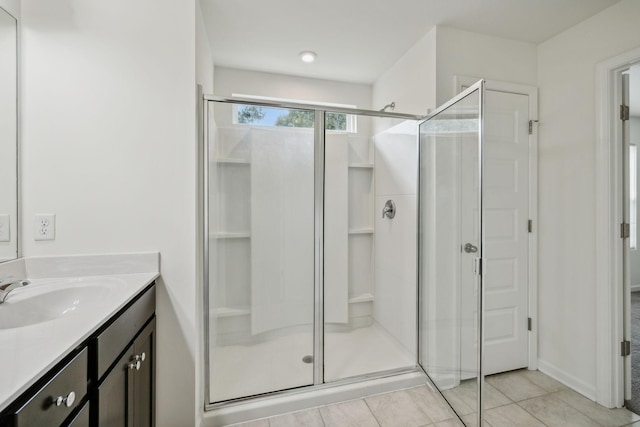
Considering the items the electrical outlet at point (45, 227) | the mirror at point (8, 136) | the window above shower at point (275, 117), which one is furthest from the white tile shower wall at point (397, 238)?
the mirror at point (8, 136)

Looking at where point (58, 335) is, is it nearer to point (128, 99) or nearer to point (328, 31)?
point (128, 99)

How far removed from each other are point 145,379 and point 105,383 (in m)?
0.45

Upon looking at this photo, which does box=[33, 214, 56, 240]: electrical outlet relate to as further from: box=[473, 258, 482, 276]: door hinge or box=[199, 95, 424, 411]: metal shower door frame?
box=[473, 258, 482, 276]: door hinge

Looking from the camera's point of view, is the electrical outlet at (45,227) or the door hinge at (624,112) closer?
the electrical outlet at (45,227)

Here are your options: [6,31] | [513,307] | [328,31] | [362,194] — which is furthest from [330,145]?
[513,307]

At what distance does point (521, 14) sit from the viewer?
1.92 meters

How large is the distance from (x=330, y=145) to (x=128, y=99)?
3.90 feet

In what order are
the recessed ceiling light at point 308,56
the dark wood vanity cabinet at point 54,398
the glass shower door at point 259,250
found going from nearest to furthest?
1. the dark wood vanity cabinet at point 54,398
2. the glass shower door at point 259,250
3. the recessed ceiling light at point 308,56

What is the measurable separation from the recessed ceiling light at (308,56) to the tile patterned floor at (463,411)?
2662mm

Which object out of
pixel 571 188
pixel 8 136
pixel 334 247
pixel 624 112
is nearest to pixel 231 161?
pixel 334 247

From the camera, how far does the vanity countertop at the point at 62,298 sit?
0.64m

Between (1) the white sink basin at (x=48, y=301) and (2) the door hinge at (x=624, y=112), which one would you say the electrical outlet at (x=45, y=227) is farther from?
(2) the door hinge at (x=624, y=112)

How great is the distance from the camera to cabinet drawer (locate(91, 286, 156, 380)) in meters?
0.92

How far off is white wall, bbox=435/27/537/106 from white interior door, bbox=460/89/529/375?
0.16 m
